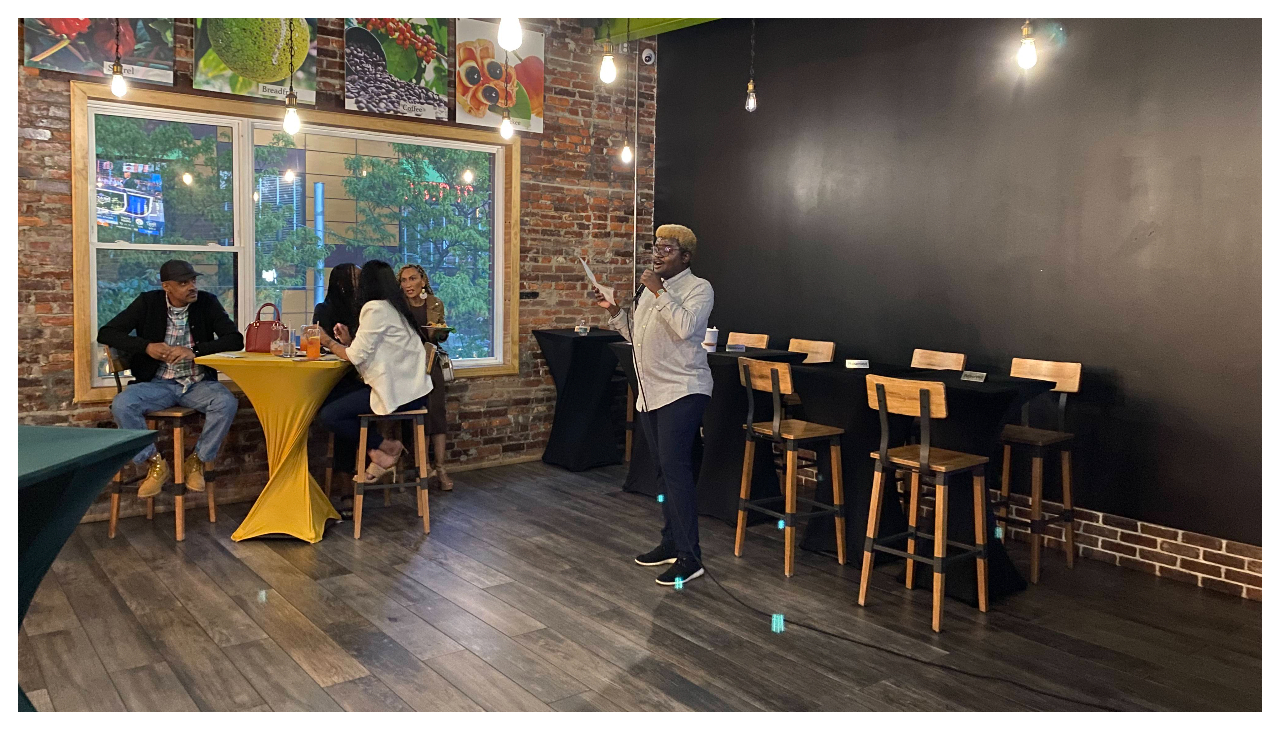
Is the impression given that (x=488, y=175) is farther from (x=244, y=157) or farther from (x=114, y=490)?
(x=114, y=490)

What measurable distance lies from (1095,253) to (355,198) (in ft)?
14.9

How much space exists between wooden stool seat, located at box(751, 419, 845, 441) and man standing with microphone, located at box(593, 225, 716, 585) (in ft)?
1.93

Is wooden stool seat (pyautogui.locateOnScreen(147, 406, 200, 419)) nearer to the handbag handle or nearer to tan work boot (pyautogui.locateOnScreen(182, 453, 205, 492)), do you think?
tan work boot (pyautogui.locateOnScreen(182, 453, 205, 492))

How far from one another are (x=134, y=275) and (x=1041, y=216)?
5.12 metres

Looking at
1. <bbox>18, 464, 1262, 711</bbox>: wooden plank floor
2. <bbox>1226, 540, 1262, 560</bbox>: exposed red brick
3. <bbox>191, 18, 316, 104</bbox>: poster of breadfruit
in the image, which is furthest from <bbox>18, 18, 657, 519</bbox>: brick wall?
<bbox>1226, 540, 1262, 560</bbox>: exposed red brick

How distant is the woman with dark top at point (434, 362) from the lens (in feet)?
20.1

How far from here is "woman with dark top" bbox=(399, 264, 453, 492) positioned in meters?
6.14

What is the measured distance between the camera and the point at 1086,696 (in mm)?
3262

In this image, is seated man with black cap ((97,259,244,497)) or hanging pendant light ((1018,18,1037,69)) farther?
seated man with black cap ((97,259,244,497))

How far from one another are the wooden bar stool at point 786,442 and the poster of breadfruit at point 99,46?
3711mm

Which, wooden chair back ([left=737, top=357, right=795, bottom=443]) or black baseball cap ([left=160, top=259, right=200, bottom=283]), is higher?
black baseball cap ([left=160, top=259, right=200, bottom=283])

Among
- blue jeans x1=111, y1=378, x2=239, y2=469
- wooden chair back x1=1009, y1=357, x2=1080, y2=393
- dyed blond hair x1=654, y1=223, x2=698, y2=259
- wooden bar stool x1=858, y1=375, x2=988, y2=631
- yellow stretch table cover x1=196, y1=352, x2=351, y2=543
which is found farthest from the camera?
blue jeans x1=111, y1=378, x2=239, y2=469

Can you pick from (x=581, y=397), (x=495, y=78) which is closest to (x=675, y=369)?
(x=581, y=397)

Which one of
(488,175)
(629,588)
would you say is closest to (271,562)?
(629,588)
